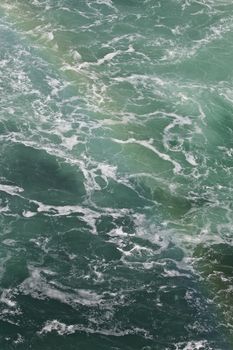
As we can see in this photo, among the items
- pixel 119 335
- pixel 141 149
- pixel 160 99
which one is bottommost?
pixel 119 335

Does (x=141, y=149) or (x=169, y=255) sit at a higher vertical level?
(x=141, y=149)

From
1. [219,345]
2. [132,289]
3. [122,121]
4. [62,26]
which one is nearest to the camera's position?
[219,345]

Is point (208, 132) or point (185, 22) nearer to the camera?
point (208, 132)

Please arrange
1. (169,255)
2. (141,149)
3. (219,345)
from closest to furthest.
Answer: (219,345)
(169,255)
(141,149)

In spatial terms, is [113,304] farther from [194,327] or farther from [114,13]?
[114,13]

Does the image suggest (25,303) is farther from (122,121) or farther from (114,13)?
(114,13)

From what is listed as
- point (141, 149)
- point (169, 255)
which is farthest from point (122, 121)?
point (169, 255)
